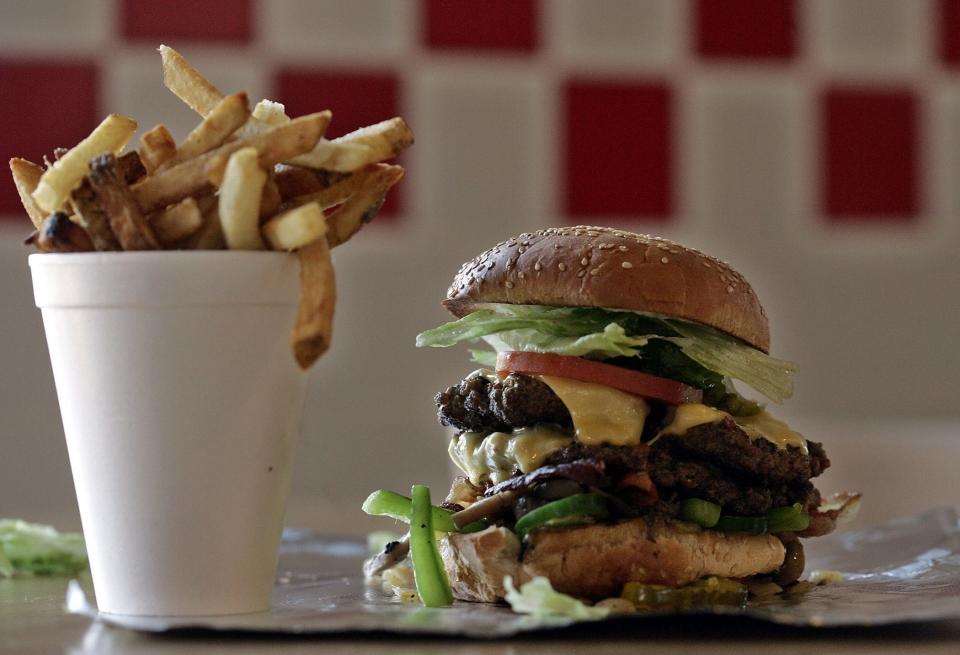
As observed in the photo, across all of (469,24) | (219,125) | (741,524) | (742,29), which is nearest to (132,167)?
(219,125)

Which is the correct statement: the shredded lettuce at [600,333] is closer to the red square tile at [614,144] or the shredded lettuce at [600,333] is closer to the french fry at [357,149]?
the french fry at [357,149]

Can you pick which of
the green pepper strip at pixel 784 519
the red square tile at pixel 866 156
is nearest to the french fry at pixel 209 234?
Result: the green pepper strip at pixel 784 519

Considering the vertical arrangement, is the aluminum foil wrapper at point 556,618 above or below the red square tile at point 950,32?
below

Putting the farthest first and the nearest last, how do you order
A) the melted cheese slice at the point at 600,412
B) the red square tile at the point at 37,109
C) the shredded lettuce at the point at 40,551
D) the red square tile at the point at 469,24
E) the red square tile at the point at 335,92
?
the red square tile at the point at 469,24
the red square tile at the point at 335,92
the red square tile at the point at 37,109
the shredded lettuce at the point at 40,551
the melted cheese slice at the point at 600,412

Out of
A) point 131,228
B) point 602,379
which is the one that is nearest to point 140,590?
point 131,228

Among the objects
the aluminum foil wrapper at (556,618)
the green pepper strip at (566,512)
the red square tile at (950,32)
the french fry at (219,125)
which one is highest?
the red square tile at (950,32)

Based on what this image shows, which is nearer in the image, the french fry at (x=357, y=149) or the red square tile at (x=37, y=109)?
the french fry at (x=357, y=149)

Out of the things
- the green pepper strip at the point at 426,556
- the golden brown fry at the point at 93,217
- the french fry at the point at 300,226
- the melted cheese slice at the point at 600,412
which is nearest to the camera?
the french fry at the point at 300,226

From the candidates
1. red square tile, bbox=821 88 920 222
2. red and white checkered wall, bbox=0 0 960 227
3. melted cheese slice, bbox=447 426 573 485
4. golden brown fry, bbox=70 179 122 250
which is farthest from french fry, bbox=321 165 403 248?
red square tile, bbox=821 88 920 222
